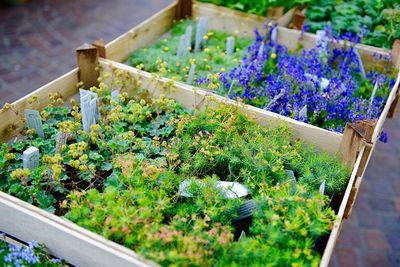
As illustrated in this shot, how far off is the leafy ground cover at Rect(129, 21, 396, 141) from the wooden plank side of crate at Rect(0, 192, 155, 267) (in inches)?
44.3

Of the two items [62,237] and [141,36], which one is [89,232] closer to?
[62,237]

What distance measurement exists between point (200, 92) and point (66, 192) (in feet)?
3.06

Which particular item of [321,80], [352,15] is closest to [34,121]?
[321,80]

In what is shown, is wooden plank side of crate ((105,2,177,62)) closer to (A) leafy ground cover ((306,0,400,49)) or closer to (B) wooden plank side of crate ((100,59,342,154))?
(B) wooden plank side of crate ((100,59,342,154))

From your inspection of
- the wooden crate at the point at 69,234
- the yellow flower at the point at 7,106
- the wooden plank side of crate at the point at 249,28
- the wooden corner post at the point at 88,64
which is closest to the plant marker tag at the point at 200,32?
the wooden plank side of crate at the point at 249,28

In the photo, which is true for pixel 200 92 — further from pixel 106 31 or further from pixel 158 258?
pixel 106 31

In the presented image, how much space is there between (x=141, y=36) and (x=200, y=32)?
44 centimetres

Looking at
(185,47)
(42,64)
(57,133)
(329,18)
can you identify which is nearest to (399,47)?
(329,18)

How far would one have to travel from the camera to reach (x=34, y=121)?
7.84ft

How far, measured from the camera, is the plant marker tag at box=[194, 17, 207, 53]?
349cm

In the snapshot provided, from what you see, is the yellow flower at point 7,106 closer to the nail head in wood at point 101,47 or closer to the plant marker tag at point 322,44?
the nail head in wood at point 101,47

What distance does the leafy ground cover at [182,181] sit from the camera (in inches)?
69.6

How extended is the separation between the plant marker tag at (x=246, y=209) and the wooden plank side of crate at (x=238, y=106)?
608 millimetres

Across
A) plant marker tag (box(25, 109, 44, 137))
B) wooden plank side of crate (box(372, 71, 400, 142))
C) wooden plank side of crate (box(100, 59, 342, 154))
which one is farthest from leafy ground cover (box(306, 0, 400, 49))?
plant marker tag (box(25, 109, 44, 137))
